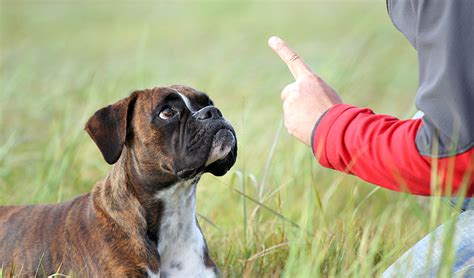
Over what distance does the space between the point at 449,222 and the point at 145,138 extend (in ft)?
5.78

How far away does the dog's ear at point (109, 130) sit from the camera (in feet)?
13.1

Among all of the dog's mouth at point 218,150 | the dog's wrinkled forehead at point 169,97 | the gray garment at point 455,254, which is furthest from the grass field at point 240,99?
the dog's wrinkled forehead at point 169,97

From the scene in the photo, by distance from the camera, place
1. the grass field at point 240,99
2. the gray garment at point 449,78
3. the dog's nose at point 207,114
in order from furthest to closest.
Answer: the grass field at point 240,99, the dog's nose at point 207,114, the gray garment at point 449,78

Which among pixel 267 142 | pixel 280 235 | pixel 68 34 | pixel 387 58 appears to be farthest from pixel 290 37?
pixel 280 235

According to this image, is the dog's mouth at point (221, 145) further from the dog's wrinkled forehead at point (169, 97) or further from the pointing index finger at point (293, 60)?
the pointing index finger at point (293, 60)

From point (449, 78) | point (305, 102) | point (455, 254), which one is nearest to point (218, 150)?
point (305, 102)

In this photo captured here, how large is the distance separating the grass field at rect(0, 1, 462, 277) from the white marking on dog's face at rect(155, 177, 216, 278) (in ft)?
0.81

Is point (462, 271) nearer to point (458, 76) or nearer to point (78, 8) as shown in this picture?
point (458, 76)

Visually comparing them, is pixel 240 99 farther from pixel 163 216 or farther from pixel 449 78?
pixel 449 78

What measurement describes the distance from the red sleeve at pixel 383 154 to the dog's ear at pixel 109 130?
1.27 metres

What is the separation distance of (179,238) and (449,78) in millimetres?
1837

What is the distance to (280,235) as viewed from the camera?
4.54 metres

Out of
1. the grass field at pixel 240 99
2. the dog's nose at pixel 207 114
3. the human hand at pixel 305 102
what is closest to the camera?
the human hand at pixel 305 102

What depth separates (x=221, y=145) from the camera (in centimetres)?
398
